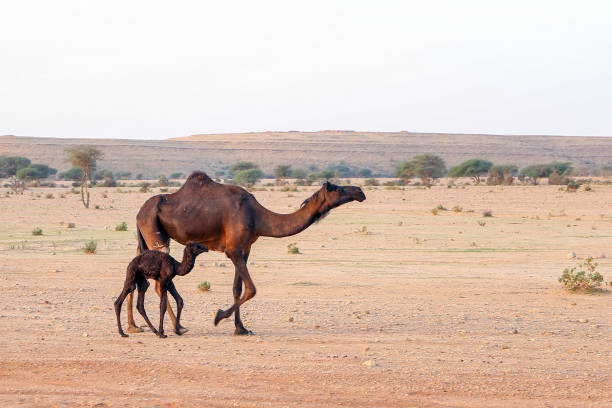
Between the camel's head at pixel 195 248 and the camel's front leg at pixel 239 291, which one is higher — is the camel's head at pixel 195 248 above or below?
above

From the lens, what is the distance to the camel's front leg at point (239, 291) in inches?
416

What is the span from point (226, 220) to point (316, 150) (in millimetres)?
132511

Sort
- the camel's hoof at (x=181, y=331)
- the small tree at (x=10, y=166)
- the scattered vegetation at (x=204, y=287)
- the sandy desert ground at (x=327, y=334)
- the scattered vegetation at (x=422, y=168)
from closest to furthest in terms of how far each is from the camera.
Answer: the sandy desert ground at (x=327, y=334), the camel's hoof at (x=181, y=331), the scattered vegetation at (x=204, y=287), the scattered vegetation at (x=422, y=168), the small tree at (x=10, y=166)

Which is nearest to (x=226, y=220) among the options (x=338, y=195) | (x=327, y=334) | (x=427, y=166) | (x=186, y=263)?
(x=186, y=263)

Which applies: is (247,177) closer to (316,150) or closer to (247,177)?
(247,177)

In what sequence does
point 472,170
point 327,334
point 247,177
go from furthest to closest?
point 472,170, point 247,177, point 327,334

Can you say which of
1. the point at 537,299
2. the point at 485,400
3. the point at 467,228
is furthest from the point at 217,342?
the point at 467,228

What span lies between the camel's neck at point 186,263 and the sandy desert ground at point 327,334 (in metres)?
0.85

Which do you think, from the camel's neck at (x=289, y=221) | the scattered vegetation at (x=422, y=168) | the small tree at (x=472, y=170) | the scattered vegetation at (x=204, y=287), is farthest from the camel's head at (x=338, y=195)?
the small tree at (x=472, y=170)

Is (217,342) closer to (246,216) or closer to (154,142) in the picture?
(246,216)

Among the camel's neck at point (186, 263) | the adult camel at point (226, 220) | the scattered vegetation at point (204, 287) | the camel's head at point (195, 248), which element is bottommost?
the scattered vegetation at point (204, 287)

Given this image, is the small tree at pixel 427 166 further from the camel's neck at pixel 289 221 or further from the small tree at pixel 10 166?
the camel's neck at pixel 289 221

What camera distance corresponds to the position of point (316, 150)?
142875 millimetres

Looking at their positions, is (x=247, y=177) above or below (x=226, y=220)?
below
